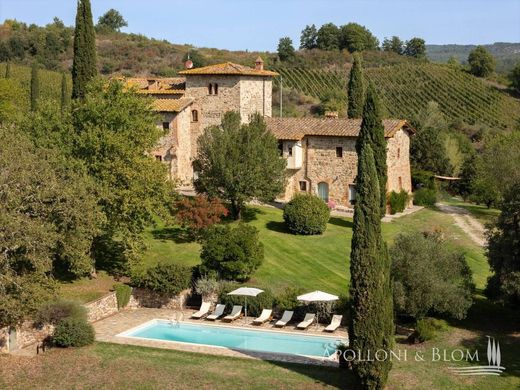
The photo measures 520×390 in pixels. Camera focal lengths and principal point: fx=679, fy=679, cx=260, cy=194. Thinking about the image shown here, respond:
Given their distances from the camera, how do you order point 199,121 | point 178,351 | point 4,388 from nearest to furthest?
point 4,388
point 178,351
point 199,121

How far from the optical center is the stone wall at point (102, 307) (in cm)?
2512

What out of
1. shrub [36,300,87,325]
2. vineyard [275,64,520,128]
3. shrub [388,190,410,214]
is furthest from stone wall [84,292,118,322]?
vineyard [275,64,520,128]

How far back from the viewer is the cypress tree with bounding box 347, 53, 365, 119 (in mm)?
43125

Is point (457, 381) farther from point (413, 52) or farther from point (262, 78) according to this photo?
point (413, 52)

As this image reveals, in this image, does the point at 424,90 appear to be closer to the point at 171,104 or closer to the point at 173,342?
the point at 171,104

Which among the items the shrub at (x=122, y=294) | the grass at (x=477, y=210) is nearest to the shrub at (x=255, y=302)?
the shrub at (x=122, y=294)

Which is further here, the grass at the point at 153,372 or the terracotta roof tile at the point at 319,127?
the terracotta roof tile at the point at 319,127

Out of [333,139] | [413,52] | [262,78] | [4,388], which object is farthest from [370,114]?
[413,52]

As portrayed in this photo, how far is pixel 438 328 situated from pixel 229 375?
7.96 meters

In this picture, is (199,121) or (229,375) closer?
(229,375)

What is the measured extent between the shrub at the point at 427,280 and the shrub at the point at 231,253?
6246mm

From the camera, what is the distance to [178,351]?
2216 centimetres

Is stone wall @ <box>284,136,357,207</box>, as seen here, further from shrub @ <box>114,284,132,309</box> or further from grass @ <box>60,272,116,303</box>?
shrub @ <box>114,284,132,309</box>

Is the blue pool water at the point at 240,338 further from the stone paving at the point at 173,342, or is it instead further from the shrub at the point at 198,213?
the shrub at the point at 198,213
